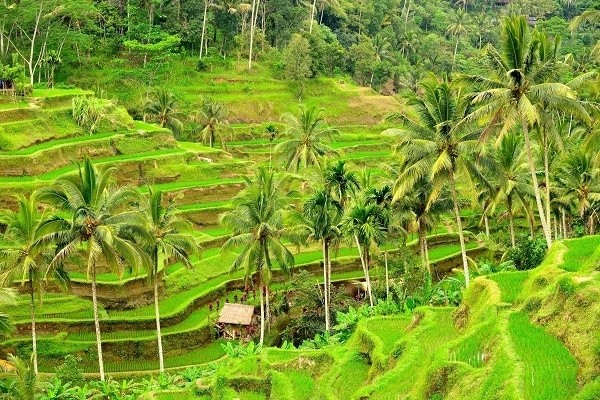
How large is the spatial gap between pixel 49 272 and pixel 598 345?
19.6 m

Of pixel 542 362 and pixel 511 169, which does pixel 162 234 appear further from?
pixel 511 169

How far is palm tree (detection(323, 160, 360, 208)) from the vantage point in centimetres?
3036

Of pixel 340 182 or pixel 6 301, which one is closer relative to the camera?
pixel 6 301

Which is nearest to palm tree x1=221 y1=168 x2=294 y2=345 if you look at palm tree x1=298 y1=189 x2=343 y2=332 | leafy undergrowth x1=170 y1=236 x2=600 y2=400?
palm tree x1=298 y1=189 x2=343 y2=332

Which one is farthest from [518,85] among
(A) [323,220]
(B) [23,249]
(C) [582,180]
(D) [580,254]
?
(B) [23,249]

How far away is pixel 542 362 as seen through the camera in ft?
42.7

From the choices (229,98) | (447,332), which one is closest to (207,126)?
(229,98)

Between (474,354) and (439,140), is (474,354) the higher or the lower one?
the lower one

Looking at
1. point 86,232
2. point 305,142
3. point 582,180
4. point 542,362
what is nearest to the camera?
point 542,362

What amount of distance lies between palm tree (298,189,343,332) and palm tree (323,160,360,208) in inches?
27.6

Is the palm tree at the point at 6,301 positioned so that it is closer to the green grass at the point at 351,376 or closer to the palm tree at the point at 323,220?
the green grass at the point at 351,376

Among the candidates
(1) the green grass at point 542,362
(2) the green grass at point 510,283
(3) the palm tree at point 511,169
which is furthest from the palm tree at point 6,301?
(3) the palm tree at point 511,169

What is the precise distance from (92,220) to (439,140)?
44.3ft

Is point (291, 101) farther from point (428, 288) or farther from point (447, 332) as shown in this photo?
point (447, 332)
